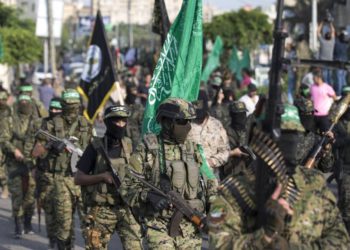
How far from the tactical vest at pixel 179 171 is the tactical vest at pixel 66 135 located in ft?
11.4

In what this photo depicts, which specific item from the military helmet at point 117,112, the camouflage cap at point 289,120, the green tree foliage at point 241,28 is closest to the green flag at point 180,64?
the military helmet at point 117,112

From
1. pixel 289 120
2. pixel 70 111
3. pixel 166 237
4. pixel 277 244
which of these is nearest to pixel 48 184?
pixel 70 111

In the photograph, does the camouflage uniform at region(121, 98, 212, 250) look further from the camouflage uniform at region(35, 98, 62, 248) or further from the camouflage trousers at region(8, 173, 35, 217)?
the camouflage trousers at region(8, 173, 35, 217)

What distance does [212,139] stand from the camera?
397 inches

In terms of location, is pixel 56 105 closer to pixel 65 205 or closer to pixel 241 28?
pixel 65 205

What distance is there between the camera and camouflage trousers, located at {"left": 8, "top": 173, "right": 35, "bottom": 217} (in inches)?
507

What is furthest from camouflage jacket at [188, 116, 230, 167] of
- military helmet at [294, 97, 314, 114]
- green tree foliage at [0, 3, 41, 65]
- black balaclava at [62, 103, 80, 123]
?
green tree foliage at [0, 3, 41, 65]

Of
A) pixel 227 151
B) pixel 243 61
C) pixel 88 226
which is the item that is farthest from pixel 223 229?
pixel 243 61

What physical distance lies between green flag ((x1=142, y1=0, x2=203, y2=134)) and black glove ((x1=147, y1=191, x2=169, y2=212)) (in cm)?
212

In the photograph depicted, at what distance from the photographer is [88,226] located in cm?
885

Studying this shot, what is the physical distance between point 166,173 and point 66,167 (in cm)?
404

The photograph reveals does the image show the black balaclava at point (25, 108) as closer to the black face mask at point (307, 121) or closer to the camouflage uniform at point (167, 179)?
the black face mask at point (307, 121)

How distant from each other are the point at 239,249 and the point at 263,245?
0.45 ft

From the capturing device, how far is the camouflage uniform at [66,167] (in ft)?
34.3
